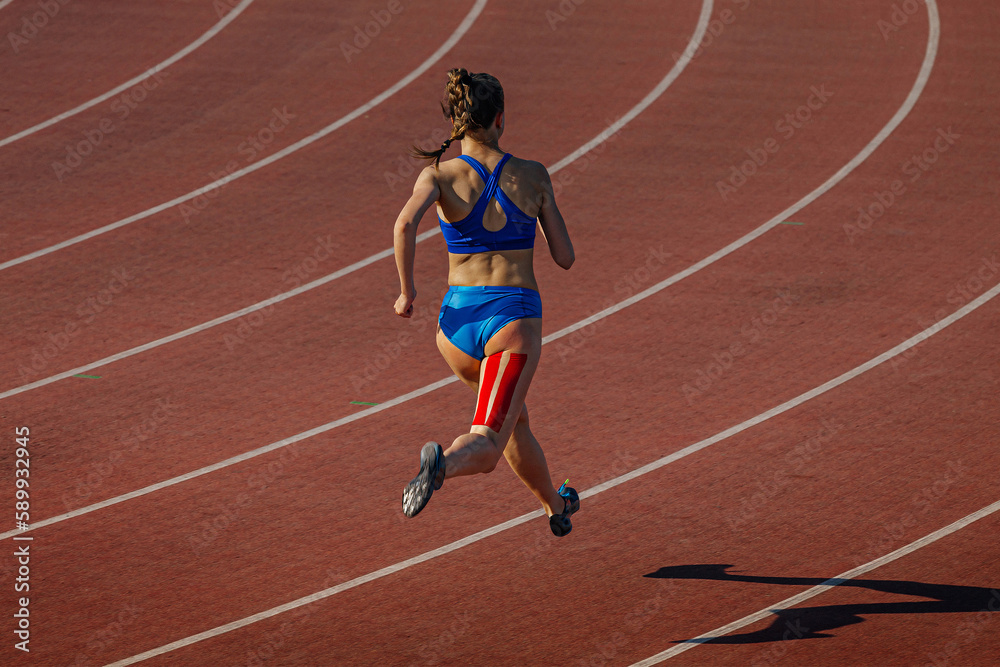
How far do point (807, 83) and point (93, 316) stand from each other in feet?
28.1

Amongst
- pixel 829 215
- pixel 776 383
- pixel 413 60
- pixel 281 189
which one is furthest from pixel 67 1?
pixel 776 383

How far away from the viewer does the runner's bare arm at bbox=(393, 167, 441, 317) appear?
5.09m

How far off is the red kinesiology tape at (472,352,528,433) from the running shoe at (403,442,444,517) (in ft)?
1.23

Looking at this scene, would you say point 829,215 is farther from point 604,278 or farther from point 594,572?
point 594,572

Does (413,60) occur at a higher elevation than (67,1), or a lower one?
lower

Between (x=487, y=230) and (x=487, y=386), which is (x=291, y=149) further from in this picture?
(x=487, y=386)

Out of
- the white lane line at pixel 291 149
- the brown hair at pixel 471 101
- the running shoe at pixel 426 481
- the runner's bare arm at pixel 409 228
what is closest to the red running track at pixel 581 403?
the white lane line at pixel 291 149

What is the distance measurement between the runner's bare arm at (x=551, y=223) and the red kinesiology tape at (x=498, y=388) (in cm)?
48

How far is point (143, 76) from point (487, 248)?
35.1ft

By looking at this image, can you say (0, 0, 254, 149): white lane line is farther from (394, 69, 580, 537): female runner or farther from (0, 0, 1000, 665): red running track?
(394, 69, 580, 537): female runner

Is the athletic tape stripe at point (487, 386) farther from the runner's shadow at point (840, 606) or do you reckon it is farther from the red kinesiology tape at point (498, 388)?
the runner's shadow at point (840, 606)

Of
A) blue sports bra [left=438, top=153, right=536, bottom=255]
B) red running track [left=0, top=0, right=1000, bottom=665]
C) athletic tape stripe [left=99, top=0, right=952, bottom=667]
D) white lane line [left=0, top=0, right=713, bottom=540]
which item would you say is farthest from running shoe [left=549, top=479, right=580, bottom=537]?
white lane line [left=0, top=0, right=713, bottom=540]

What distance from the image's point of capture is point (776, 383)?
323 inches

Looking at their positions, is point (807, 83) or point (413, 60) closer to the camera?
point (807, 83)
